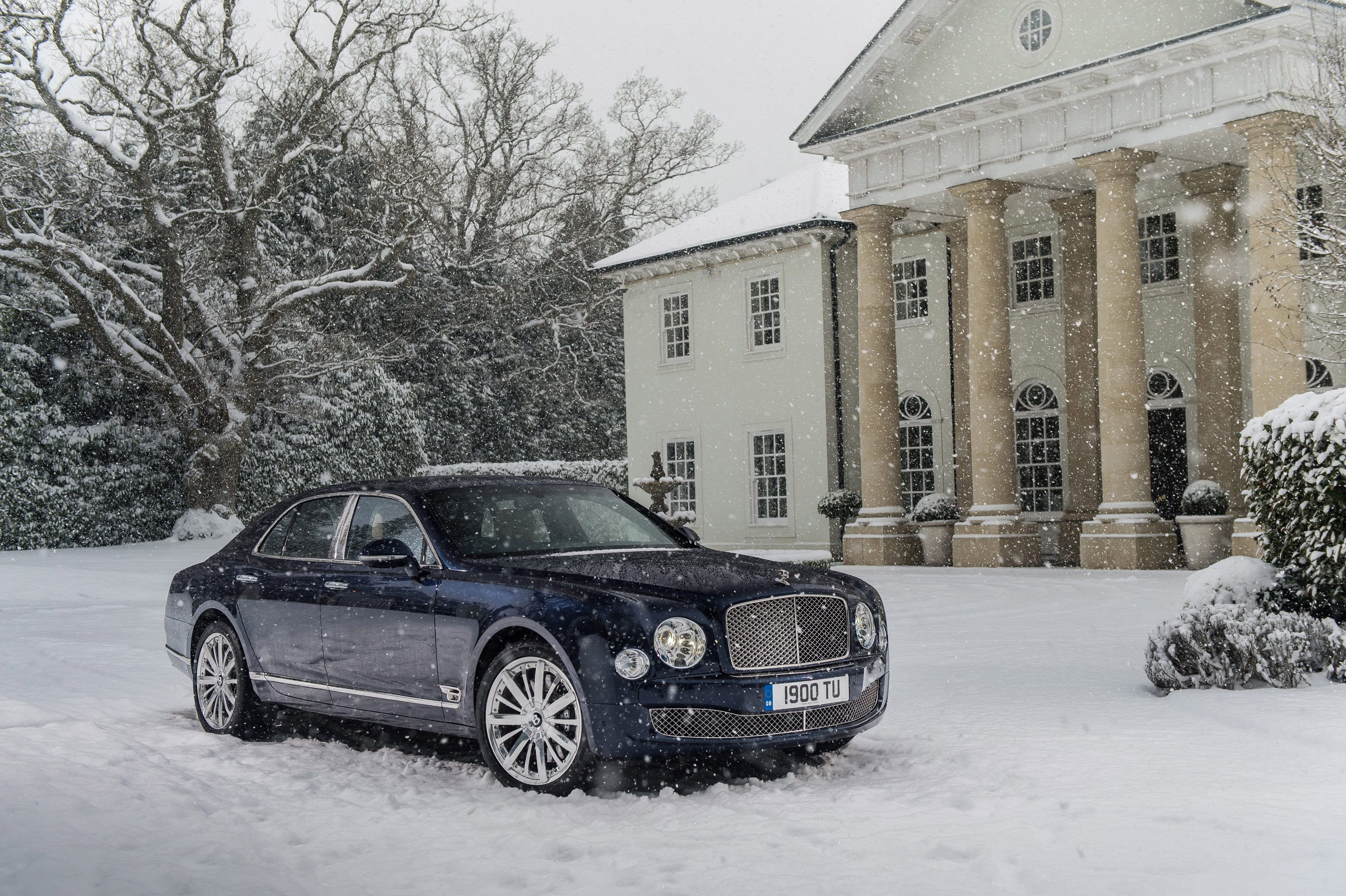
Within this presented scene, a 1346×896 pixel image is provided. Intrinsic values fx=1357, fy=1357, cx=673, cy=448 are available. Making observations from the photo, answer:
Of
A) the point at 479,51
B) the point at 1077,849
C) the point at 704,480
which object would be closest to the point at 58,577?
the point at 704,480

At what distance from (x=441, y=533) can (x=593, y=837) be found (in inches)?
87.1

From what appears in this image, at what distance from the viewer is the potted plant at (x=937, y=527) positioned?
2425 cm

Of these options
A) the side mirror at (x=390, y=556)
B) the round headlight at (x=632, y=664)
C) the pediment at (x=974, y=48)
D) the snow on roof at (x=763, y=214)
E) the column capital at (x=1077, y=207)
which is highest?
the pediment at (x=974, y=48)

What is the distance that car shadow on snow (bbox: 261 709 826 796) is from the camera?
6.32 m

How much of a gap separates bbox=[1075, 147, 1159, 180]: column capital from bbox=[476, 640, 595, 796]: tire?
17.1 m

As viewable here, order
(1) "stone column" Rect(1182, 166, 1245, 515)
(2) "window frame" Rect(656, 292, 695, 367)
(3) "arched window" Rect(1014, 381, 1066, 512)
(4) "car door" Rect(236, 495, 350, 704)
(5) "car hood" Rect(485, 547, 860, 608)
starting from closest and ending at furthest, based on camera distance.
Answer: (5) "car hood" Rect(485, 547, 860, 608) < (4) "car door" Rect(236, 495, 350, 704) < (1) "stone column" Rect(1182, 166, 1245, 515) < (3) "arched window" Rect(1014, 381, 1066, 512) < (2) "window frame" Rect(656, 292, 695, 367)

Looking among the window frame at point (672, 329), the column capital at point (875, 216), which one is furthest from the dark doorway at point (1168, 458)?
the window frame at point (672, 329)

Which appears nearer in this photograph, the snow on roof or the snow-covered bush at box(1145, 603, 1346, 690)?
the snow-covered bush at box(1145, 603, 1346, 690)

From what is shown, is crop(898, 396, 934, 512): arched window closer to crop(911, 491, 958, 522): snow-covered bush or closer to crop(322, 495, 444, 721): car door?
crop(911, 491, 958, 522): snow-covered bush

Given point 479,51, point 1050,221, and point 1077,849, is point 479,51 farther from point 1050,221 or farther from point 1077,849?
point 1077,849

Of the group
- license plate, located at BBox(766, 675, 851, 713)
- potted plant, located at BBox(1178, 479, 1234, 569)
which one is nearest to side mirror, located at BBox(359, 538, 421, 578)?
license plate, located at BBox(766, 675, 851, 713)

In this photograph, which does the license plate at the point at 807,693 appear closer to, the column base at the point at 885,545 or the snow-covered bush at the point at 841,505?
the column base at the point at 885,545

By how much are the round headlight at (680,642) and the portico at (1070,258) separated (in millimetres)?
13799

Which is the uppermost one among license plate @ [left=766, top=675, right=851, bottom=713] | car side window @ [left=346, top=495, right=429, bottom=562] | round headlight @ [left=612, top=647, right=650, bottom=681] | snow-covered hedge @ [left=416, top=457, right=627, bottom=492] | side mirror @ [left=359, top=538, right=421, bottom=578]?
snow-covered hedge @ [left=416, top=457, right=627, bottom=492]
